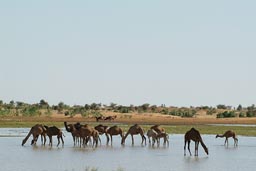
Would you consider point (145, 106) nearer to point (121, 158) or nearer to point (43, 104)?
point (43, 104)

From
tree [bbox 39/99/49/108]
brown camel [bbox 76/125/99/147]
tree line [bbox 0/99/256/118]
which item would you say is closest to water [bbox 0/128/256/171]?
brown camel [bbox 76/125/99/147]

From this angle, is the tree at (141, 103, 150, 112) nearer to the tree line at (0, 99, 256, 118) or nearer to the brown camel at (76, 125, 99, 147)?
the tree line at (0, 99, 256, 118)

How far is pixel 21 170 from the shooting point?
68.6 ft

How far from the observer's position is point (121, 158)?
85.9 ft

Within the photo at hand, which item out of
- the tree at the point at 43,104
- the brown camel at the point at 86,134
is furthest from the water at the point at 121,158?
the tree at the point at 43,104

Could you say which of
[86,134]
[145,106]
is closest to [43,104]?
[145,106]

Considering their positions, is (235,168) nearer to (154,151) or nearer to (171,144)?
(154,151)

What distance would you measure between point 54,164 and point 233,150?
11294mm

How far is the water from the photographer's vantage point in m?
22.5

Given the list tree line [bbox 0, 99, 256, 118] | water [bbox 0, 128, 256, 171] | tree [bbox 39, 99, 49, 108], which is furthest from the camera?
tree [bbox 39, 99, 49, 108]

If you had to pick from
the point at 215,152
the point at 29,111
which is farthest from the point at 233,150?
the point at 29,111

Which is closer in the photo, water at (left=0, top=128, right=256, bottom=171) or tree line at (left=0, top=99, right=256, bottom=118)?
water at (left=0, top=128, right=256, bottom=171)

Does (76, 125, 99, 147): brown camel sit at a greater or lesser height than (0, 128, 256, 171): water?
greater

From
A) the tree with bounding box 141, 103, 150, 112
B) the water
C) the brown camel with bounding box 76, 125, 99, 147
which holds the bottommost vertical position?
the water
